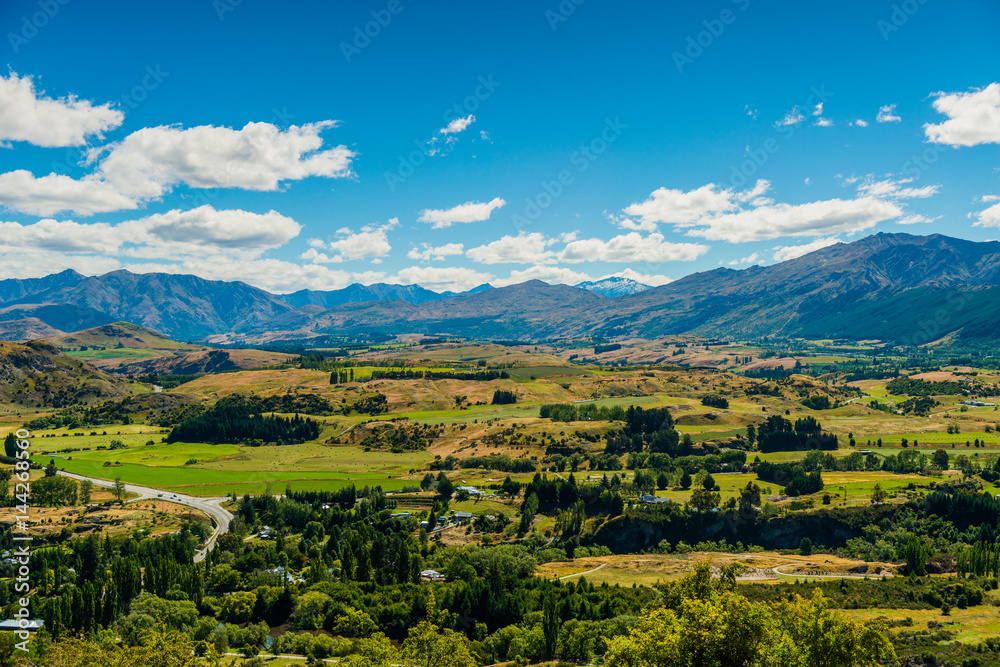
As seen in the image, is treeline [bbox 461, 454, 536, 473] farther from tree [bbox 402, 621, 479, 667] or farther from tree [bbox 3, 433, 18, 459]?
tree [bbox 3, 433, 18, 459]

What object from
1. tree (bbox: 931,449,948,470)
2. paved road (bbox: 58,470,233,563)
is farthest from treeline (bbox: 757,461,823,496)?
paved road (bbox: 58,470,233,563)

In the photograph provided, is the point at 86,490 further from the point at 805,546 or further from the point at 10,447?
the point at 805,546

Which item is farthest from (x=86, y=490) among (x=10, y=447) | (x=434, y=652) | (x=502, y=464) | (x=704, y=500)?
(x=704, y=500)

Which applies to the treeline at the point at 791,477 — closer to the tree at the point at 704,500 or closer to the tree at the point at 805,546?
the tree at the point at 805,546

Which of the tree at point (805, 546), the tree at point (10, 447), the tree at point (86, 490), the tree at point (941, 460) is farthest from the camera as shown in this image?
the tree at point (10, 447)

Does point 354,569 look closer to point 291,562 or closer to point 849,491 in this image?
point 291,562

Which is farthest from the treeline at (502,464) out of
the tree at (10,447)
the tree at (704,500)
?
the tree at (10,447)

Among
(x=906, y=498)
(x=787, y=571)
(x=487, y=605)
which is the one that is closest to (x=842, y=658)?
(x=487, y=605)
